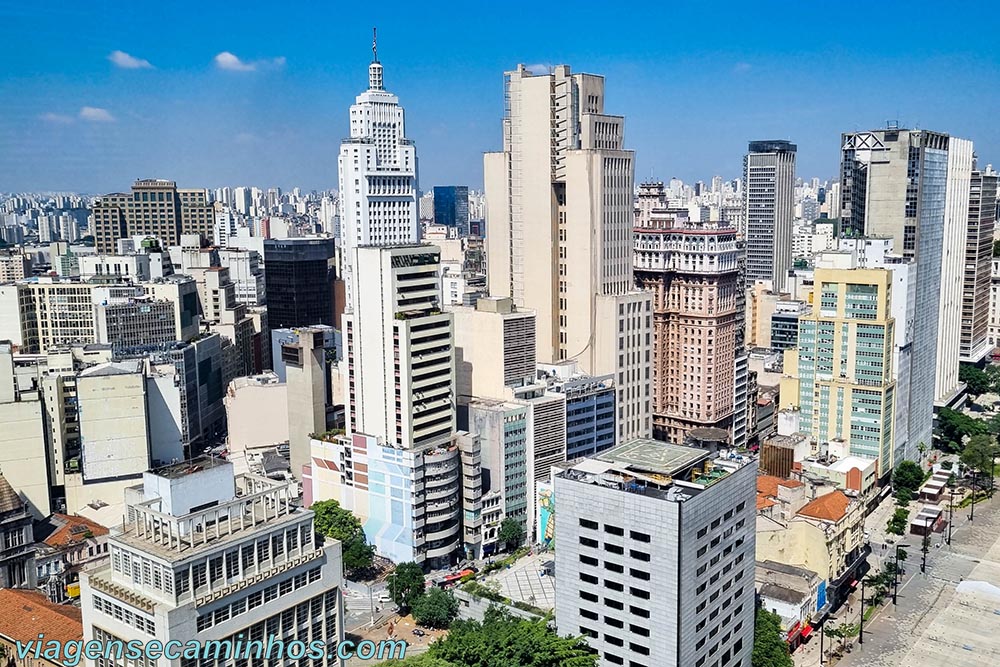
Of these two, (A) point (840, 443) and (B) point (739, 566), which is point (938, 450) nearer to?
(A) point (840, 443)

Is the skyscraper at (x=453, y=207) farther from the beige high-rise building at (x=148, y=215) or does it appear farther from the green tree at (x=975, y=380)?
the green tree at (x=975, y=380)

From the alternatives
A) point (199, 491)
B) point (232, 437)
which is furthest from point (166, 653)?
point (232, 437)

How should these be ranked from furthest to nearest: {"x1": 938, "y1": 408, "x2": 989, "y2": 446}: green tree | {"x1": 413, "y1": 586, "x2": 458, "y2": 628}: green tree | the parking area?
→ {"x1": 938, "y1": 408, "x2": 989, "y2": 446}: green tree < {"x1": 413, "y1": 586, "x2": 458, "y2": 628}: green tree < the parking area

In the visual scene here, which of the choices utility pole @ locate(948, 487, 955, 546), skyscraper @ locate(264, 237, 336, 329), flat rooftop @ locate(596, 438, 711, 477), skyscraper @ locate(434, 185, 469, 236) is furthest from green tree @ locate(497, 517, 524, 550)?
skyscraper @ locate(434, 185, 469, 236)

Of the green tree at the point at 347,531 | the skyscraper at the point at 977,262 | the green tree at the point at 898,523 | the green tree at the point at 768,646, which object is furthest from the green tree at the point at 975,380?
the green tree at the point at 347,531

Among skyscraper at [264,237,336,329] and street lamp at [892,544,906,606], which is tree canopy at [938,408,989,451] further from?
skyscraper at [264,237,336,329]

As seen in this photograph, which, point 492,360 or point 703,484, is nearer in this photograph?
point 703,484

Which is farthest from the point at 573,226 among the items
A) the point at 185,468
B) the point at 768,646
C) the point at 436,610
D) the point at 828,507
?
the point at 185,468

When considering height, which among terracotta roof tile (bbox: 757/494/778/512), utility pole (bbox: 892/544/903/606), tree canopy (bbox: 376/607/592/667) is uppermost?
tree canopy (bbox: 376/607/592/667)
